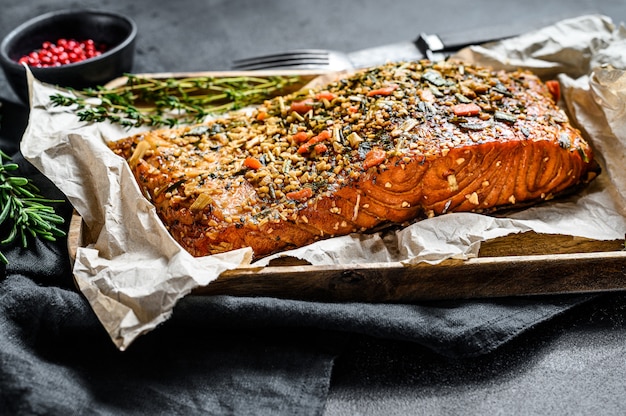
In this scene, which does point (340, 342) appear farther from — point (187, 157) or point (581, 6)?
point (581, 6)

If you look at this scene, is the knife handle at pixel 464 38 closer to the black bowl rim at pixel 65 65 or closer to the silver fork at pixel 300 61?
the silver fork at pixel 300 61

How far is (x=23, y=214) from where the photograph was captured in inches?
108

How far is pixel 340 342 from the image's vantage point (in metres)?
2.49

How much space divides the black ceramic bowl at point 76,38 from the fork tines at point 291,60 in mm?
721

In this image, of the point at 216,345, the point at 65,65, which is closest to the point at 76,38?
the point at 65,65

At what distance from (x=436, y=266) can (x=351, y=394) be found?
577 mm

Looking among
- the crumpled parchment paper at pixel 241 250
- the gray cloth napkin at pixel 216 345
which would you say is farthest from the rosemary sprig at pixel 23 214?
the gray cloth napkin at pixel 216 345

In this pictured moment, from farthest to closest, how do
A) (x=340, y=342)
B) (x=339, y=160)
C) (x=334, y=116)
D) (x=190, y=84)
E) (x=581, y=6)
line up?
1. (x=581, y=6)
2. (x=190, y=84)
3. (x=334, y=116)
4. (x=339, y=160)
5. (x=340, y=342)

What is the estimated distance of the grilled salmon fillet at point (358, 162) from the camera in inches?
108

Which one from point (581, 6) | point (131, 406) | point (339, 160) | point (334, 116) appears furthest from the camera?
point (581, 6)

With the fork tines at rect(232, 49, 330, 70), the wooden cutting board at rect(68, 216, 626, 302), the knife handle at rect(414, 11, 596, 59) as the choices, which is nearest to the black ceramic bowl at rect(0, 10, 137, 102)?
the fork tines at rect(232, 49, 330, 70)

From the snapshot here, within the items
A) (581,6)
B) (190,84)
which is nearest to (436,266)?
(190,84)

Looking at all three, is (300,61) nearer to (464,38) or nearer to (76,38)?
(464,38)

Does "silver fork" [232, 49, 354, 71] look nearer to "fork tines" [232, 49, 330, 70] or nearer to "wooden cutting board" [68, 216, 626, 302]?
"fork tines" [232, 49, 330, 70]
